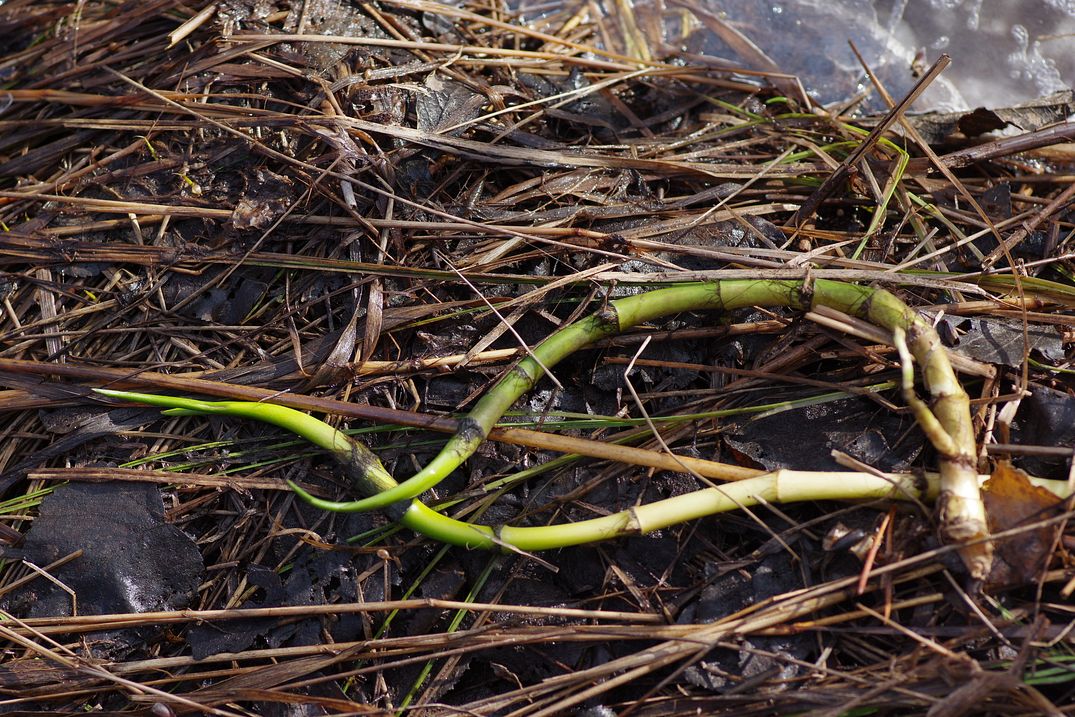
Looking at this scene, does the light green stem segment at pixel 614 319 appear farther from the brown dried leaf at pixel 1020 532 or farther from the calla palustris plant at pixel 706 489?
the brown dried leaf at pixel 1020 532

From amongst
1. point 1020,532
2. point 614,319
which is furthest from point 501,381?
point 1020,532

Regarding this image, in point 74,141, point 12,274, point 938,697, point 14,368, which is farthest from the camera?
point 74,141

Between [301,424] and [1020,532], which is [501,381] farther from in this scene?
[1020,532]

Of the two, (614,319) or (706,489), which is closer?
(706,489)

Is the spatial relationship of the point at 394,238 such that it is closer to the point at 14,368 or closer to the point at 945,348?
the point at 14,368

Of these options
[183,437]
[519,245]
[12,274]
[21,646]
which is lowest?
[21,646]

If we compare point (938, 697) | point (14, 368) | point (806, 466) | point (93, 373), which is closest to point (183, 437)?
point (93, 373)

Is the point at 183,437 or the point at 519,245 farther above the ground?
the point at 519,245
